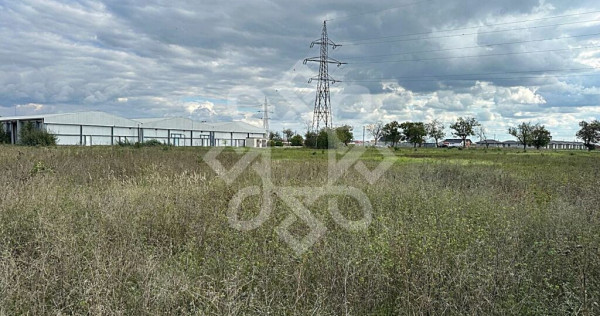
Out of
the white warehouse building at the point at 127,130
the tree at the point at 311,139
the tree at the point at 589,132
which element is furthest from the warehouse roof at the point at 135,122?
the tree at the point at 589,132

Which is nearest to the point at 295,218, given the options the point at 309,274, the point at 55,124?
the point at 309,274

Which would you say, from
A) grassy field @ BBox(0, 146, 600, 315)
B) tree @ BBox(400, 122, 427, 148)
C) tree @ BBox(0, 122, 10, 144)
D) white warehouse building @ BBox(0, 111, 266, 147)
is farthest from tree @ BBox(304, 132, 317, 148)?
grassy field @ BBox(0, 146, 600, 315)

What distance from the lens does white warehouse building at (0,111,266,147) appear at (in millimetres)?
58000

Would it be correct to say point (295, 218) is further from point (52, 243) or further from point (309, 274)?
point (52, 243)

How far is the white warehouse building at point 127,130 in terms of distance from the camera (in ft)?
190

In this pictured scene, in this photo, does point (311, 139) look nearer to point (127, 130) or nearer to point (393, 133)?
point (127, 130)

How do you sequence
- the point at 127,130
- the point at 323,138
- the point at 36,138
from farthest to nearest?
the point at 127,130 < the point at 323,138 < the point at 36,138

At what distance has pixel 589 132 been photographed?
98.8 m

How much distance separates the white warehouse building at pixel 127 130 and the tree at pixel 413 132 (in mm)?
36672

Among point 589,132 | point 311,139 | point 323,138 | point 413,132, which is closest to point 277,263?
point 323,138

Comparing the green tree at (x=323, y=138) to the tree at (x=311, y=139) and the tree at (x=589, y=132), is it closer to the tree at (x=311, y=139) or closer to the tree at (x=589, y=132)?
the tree at (x=311, y=139)

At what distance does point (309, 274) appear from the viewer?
14.0 ft

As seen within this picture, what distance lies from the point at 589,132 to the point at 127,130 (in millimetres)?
111621

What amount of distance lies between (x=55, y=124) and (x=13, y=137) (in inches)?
575
